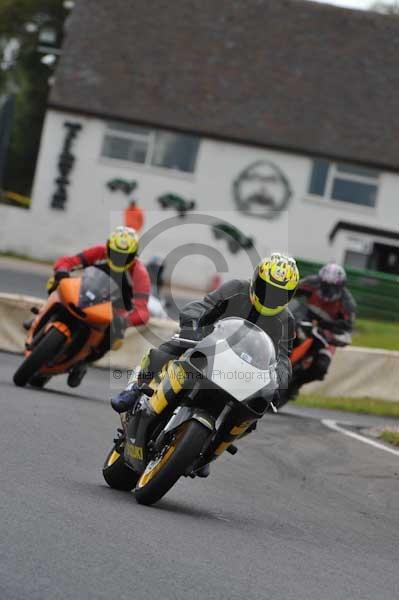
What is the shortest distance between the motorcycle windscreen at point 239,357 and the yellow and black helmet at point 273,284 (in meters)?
0.51

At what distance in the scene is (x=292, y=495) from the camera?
9859mm

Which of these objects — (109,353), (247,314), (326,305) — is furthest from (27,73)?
(247,314)

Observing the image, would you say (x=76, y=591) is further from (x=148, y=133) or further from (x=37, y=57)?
(x=37, y=57)

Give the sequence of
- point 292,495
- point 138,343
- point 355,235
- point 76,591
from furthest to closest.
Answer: point 355,235 < point 138,343 < point 292,495 < point 76,591

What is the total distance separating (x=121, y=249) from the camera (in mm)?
13406

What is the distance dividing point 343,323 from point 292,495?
614cm

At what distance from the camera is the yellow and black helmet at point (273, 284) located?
28.1 ft

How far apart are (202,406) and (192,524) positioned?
674mm

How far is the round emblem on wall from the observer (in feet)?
141

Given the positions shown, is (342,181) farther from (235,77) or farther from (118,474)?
(118,474)

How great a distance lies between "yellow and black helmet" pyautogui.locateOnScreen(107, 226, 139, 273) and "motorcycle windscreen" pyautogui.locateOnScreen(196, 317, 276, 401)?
534 cm

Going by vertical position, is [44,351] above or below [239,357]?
below

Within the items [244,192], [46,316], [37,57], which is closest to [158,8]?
[244,192]

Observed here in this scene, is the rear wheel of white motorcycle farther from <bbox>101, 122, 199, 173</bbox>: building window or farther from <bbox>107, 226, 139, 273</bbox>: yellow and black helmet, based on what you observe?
<bbox>101, 122, 199, 173</bbox>: building window
